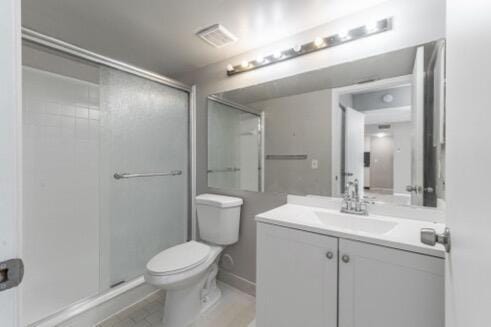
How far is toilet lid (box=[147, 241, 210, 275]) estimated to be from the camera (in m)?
1.36

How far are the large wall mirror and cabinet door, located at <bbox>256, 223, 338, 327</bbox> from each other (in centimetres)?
48

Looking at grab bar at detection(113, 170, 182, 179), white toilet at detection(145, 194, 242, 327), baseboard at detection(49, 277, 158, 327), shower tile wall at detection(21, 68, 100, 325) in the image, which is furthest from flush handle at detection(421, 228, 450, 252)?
shower tile wall at detection(21, 68, 100, 325)

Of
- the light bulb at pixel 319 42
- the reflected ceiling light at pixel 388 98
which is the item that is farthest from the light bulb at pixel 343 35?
the reflected ceiling light at pixel 388 98

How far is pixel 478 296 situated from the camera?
41 cm

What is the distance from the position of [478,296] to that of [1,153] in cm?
93

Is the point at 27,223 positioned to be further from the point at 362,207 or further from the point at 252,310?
the point at 362,207

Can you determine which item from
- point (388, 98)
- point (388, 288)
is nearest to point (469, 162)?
point (388, 288)

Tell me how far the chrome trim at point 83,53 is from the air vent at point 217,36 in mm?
537

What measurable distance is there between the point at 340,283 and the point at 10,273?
3.68 ft

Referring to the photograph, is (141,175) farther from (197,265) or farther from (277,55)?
(277,55)

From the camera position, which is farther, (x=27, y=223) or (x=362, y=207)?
(x=27, y=223)

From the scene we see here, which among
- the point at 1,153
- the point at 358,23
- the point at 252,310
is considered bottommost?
the point at 252,310

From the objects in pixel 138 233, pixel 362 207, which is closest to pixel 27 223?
pixel 138 233

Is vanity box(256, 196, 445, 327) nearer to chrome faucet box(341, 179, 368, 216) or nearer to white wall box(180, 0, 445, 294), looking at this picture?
chrome faucet box(341, 179, 368, 216)
